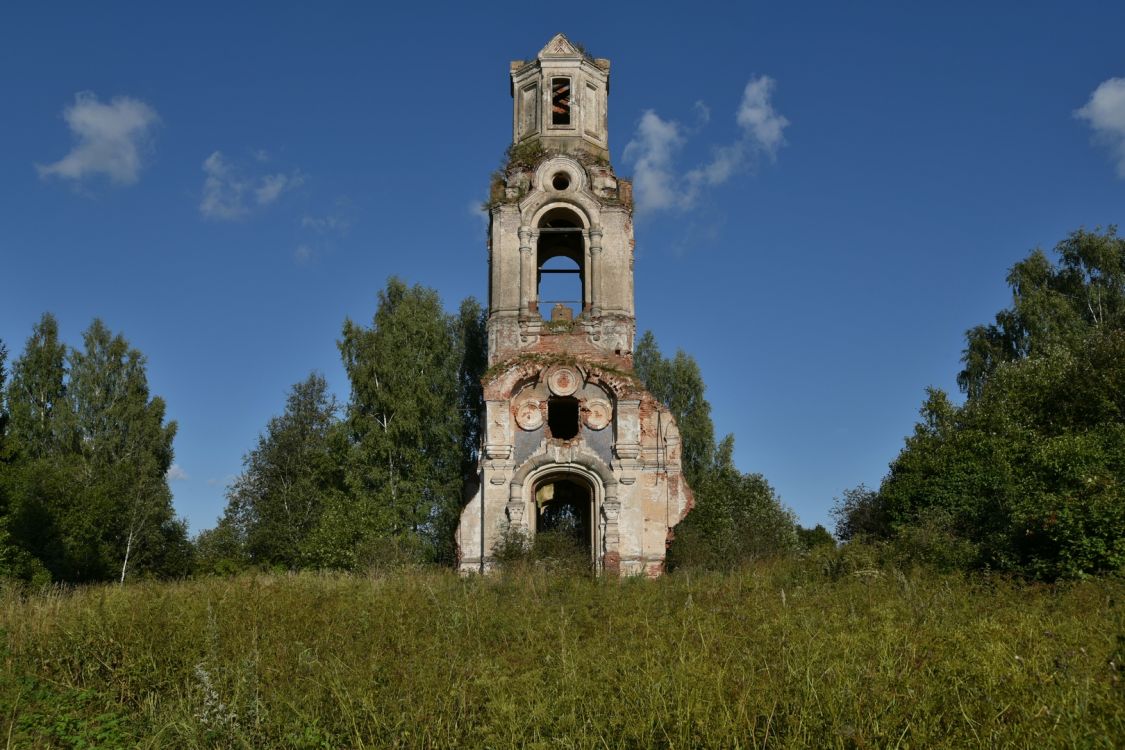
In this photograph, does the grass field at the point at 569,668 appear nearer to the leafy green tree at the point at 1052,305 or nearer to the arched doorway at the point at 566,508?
the arched doorway at the point at 566,508

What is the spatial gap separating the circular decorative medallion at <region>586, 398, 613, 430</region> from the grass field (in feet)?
30.3

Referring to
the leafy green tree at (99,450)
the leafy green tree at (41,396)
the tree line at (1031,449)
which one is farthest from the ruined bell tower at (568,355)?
the leafy green tree at (41,396)

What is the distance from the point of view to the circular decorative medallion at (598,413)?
67.5 feet

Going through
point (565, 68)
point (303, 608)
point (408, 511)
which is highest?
point (565, 68)

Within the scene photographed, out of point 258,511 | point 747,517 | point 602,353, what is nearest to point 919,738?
point 602,353

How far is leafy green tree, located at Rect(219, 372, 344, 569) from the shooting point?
105 ft

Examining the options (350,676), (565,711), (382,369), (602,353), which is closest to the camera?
(565,711)

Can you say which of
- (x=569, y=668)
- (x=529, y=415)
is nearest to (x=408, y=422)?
(x=529, y=415)

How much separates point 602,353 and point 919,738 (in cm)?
1677

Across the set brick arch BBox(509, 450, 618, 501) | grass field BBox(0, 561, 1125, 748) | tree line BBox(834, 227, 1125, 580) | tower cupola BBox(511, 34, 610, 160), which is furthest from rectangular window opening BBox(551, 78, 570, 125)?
grass field BBox(0, 561, 1125, 748)

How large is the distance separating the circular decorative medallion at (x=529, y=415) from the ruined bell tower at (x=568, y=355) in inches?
1.0

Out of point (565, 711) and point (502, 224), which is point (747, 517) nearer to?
point (502, 224)

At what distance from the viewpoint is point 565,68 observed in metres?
23.6

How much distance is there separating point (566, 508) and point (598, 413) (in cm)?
812
